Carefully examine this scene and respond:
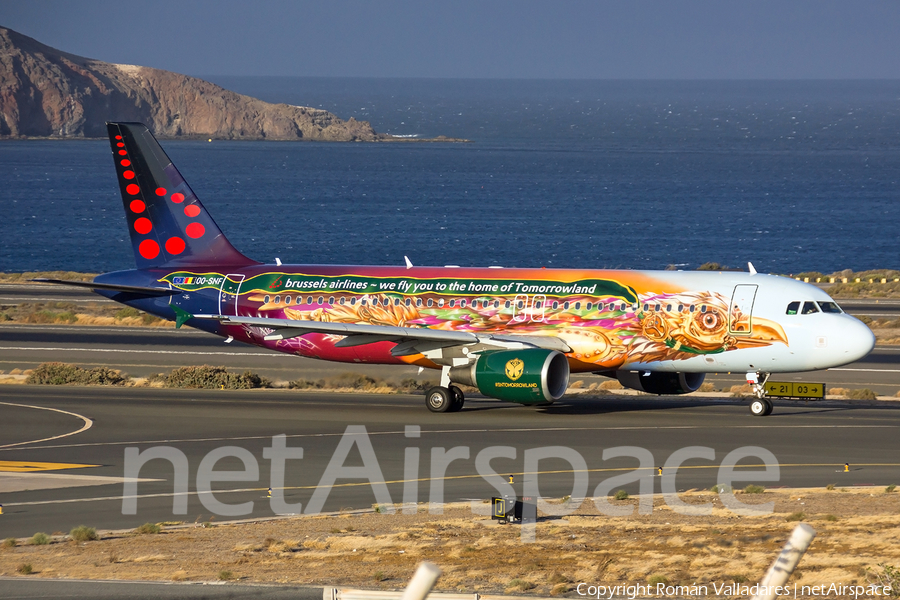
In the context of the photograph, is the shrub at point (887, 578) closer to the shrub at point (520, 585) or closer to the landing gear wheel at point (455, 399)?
the shrub at point (520, 585)

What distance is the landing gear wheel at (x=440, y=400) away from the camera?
1419 inches

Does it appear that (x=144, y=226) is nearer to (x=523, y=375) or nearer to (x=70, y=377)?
(x=70, y=377)

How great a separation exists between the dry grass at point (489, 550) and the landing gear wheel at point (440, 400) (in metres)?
14.3

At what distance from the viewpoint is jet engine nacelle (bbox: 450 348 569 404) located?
33562mm

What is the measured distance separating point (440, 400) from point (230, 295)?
949 centimetres

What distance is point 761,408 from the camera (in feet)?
114

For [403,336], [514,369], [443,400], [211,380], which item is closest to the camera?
[514,369]

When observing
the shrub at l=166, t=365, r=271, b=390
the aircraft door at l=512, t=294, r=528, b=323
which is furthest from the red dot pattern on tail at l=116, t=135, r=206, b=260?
the aircraft door at l=512, t=294, r=528, b=323

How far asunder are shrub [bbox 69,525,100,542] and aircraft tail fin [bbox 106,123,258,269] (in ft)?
75.3

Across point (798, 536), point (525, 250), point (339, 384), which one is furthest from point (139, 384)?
point (525, 250)

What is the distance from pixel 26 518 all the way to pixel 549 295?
18.6 meters

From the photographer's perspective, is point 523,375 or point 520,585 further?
point 523,375

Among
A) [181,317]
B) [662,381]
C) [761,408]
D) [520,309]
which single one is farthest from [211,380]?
[761,408]

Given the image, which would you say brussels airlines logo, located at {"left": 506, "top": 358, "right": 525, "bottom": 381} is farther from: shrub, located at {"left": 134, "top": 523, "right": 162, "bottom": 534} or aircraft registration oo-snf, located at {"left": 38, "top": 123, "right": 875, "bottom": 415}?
shrub, located at {"left": 134, "top": 523, "right": 162, "bottom": 534}
